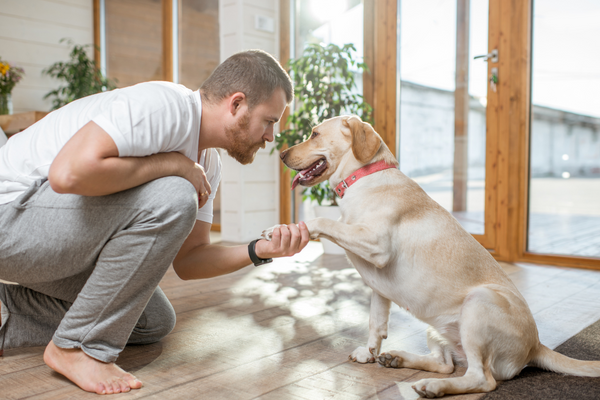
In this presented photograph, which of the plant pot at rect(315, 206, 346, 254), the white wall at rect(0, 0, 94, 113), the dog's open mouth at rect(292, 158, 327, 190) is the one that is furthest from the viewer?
the white wall at rect(0, 0, 94, 113)

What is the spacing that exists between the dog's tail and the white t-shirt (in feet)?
3.99

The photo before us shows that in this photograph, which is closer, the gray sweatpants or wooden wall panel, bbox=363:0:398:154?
the gray sweatpants

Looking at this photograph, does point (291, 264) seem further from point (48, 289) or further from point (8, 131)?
point (8, 131)

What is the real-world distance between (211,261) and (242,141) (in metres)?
0.43

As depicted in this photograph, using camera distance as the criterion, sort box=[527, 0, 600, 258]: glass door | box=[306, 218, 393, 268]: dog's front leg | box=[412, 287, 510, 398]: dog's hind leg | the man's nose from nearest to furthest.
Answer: box=[412, 287, 510, 398]: dog's hind leg, box=[306, 218, 393, 268]: dog's front leg, the man's nose, box=[527, 0, 600, 258]: glass door

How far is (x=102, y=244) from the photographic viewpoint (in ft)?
4.37

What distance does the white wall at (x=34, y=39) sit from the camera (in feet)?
17.1

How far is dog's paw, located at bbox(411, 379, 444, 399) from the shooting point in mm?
1279

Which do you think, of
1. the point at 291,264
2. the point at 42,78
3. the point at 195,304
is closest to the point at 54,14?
the point at 42,78

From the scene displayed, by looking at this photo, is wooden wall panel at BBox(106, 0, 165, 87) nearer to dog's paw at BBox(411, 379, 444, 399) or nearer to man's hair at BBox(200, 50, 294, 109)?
man's hair at BBox(200, 50, 294, 109)

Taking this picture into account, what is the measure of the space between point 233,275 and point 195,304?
2.21 feet

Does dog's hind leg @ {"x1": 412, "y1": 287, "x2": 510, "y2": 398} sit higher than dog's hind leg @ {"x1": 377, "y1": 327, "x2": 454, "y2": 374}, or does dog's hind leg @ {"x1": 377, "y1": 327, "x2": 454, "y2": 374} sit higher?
dog's hind leg @ {"x1": 412, "y1": 287, "x2": 510, "y2": 398}

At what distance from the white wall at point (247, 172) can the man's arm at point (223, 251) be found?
2.58m

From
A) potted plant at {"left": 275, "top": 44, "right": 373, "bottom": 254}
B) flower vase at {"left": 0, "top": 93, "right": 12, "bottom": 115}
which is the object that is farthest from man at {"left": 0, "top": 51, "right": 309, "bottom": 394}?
flower vase at {"left": 0, "top": 93, "right": 12, "bottom": 115}
